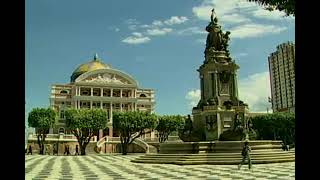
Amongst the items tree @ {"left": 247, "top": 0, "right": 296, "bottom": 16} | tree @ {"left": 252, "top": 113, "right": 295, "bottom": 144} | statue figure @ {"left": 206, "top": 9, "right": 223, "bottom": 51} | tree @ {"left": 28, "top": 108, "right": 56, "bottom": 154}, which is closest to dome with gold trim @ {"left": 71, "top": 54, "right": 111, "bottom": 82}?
tree @ {"left": 28, "top": 108, "right": 56, "bottom": 154}

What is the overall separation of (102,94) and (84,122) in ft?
124

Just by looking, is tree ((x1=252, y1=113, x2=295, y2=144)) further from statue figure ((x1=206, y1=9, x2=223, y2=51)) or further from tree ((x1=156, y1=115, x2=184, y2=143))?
statue figure ((x1=206, y1=9, x2=223, y2=51))

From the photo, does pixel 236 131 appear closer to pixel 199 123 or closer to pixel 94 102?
pixel 199 123

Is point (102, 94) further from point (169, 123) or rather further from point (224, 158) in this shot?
point (224, 158)

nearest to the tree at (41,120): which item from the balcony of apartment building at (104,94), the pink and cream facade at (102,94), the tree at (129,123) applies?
the tree at (129,123)

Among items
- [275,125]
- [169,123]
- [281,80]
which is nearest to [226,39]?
[169,123]

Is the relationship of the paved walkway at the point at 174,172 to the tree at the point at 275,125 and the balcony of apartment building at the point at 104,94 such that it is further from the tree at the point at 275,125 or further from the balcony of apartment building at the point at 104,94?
the balcony of apartment building at the point at 104,94

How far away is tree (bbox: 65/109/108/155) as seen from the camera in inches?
2653

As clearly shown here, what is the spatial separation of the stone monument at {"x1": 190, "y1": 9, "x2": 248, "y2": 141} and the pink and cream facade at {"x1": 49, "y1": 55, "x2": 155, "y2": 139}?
226 ft

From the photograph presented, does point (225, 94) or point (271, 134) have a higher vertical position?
point (225, 94)

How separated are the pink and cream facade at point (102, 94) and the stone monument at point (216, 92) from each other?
68865 millimetres
